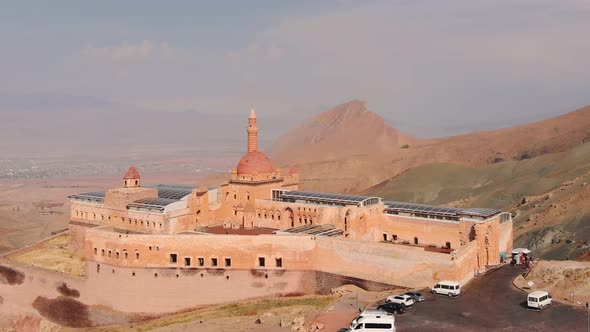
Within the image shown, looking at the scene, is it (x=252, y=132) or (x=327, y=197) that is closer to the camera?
(x=327, y=197)

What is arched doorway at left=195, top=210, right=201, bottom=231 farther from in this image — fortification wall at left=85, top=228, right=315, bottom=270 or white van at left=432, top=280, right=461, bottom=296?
white van at left=432, top=280, right=461, bottom=296

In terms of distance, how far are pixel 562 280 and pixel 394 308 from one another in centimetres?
1225

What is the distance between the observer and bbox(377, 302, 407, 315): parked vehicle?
1395 inches

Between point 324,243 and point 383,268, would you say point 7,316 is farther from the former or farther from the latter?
point 383,268

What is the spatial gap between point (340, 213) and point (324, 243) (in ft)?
22.4

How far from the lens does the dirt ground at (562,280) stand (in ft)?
123

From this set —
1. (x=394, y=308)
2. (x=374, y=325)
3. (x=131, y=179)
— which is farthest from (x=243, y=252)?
(x=374, y=325)

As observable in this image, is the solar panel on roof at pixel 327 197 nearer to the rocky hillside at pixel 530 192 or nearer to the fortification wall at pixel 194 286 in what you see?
the fortification wall at pixel 194 286

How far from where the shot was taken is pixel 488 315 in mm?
34938

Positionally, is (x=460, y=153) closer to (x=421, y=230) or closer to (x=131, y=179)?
(x=421, y=230)

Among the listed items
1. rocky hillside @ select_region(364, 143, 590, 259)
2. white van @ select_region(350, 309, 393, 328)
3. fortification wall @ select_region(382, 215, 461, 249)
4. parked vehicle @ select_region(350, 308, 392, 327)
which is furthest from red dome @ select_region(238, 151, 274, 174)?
white van @ select_region(350, 309, 393, 328)

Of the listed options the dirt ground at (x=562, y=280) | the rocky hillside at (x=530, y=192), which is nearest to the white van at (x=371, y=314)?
the dirt ground at (x=562, y=280)

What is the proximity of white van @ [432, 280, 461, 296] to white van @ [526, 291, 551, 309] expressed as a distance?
186 inches

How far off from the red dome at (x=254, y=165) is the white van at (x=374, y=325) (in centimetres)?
2975
